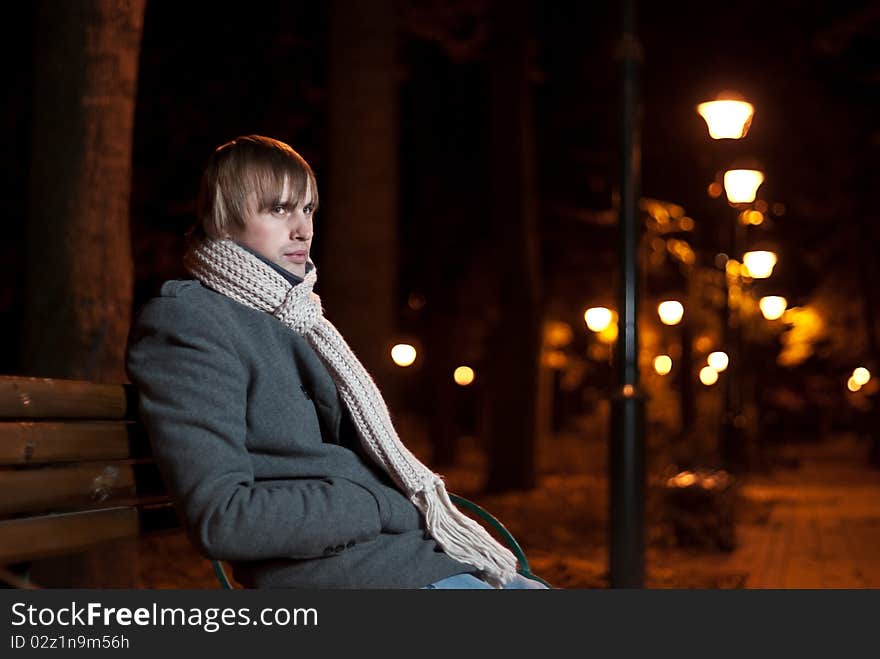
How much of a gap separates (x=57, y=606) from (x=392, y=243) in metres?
7.35

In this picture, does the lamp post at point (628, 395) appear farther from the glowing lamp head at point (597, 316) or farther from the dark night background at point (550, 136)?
the glowing lamp head at point (597, 316)

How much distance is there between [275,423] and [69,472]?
47 cm

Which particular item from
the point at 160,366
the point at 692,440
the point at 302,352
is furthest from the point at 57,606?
the point at 692,440

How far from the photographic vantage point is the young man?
317 cm

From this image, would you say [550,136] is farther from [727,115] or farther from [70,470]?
[70,470]

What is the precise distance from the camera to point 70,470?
130 inches

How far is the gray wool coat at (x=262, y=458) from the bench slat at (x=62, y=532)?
0.86 feet

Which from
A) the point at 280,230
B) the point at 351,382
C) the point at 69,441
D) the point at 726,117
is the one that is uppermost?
the point at 726,117

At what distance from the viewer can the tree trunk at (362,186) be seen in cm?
1020

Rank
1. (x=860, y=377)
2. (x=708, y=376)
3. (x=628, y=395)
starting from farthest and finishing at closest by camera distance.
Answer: (x=860, y=377), (x=708, y=376), (x=628, y=395)

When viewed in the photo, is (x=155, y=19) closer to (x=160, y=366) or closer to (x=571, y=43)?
(x=571, y=43)

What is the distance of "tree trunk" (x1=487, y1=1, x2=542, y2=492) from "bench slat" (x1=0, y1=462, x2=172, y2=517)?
18.3 metres

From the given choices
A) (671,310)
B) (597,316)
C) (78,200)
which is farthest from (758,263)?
(78,200)

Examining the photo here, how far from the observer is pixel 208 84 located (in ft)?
59.1
